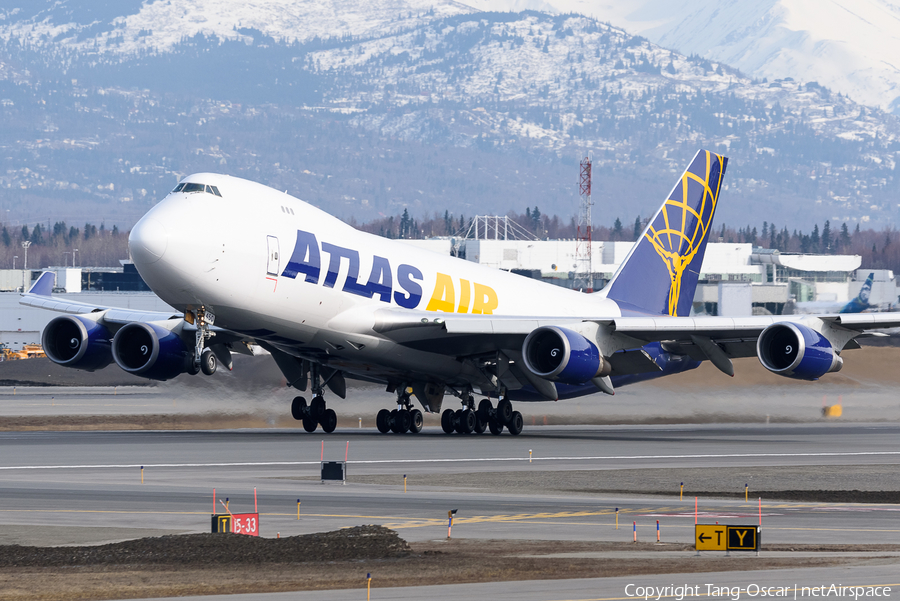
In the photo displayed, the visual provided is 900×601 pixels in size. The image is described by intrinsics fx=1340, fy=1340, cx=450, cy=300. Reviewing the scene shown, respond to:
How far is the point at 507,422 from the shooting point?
42844 mm

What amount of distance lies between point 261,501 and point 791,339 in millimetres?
20931

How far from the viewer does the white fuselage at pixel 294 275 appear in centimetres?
3534

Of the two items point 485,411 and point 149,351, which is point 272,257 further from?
point 485,411

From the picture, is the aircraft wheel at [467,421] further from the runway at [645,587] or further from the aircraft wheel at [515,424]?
the runway at [645,587]

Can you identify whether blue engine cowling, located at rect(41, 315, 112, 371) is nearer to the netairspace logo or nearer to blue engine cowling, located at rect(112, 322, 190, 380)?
blue engine cowling, located at rect(112, 322, 190, 380)

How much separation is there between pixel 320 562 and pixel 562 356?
73.9 ft

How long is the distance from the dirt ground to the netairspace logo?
1.32 metres

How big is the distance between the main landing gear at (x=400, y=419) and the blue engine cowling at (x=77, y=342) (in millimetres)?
9373

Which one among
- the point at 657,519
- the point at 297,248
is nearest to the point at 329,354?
the point at 297,248

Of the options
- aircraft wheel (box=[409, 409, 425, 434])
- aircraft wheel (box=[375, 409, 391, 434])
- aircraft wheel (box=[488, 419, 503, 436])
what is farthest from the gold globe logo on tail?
aircraft wheel (box=[375, 409, 391, 434])

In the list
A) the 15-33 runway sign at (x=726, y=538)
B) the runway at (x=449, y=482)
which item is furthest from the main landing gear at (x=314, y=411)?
the 15-33 runway sign at (x=726, y=538)

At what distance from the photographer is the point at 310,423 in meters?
43.3

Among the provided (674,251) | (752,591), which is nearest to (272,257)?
(674,251)

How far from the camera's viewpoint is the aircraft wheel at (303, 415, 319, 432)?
1703 inches
